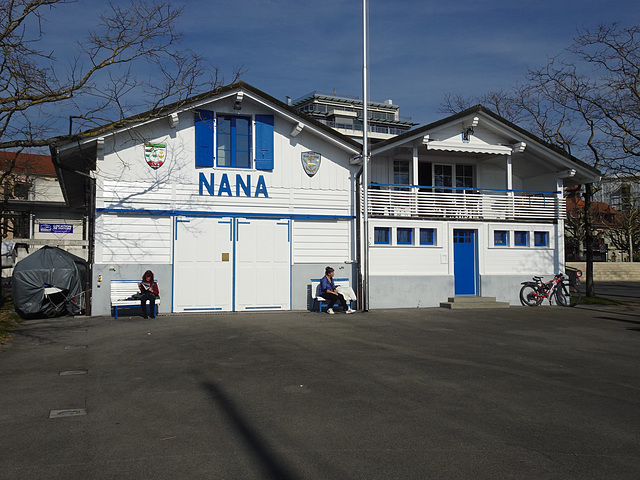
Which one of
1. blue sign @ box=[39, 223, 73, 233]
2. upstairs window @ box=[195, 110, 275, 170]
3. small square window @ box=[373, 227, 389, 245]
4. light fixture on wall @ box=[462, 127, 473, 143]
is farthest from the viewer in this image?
blue sign @ box=[39, 223, 73, 233]

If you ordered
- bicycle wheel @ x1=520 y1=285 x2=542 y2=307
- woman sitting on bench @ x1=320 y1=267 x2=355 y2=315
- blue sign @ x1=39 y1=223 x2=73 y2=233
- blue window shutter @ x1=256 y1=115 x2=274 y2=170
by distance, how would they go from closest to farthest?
1. woman sitting on bench @ x1=320 y1=267 x2=355 y2=315
2. blue window shutter @ x1=256 y1=115 x2=274 y2=170
3. bicycle wheel @ x1=520 y1=285 x2=542 y2=307
4. blue sign @ x1=39 y1=223 x2=73 y2=233

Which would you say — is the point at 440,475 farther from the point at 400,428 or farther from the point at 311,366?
the point at 311,366

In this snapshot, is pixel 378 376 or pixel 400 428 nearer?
pixel 400 428

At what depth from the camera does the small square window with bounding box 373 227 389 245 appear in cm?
1961

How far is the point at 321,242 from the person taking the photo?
1869 centimetres

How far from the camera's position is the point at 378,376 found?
804cm

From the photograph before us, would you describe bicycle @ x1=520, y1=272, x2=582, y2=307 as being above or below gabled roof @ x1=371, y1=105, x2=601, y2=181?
below

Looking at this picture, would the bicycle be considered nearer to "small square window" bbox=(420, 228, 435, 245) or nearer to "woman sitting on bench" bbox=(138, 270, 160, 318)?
"small square window" bbox=(420, 228, 435, 245)

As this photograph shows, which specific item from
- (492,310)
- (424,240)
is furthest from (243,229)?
(492,310)

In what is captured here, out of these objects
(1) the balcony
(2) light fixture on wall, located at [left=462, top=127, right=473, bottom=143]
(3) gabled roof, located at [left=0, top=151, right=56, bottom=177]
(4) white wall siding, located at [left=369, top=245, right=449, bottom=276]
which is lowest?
(4) white wall siding, located at [left=369, top=245, right=449, bottom=276]

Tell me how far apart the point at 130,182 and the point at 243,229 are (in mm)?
3644

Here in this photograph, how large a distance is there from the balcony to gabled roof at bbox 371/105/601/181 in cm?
144

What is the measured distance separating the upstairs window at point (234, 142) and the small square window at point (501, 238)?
9.78 meters

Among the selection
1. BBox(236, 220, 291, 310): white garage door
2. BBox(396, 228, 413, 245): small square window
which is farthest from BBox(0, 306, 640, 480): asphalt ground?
BBox(396, 228, 413, 245): small square window
